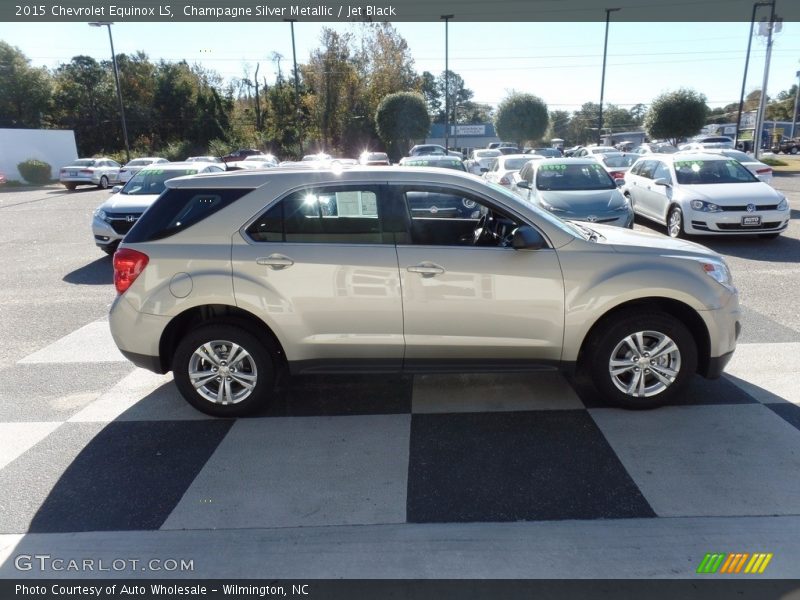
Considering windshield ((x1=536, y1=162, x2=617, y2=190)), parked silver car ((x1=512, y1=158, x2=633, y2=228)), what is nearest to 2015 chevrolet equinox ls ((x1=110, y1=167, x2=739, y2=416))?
parked silver car ((x1=512, y1=158, x2=633, y2=228))

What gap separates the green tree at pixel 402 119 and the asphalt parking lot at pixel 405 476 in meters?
35.6

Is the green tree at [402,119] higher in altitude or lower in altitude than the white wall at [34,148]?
higher

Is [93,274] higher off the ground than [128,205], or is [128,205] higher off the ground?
[128,205]

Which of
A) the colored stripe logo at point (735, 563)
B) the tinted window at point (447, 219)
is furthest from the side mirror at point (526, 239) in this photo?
the colored stripe logo at point (735, 563)

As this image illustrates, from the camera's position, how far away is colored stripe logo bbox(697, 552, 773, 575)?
8.96 ft

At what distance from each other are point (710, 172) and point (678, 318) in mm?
8369

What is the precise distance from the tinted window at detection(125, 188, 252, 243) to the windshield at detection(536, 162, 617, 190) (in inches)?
316

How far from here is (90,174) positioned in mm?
31031

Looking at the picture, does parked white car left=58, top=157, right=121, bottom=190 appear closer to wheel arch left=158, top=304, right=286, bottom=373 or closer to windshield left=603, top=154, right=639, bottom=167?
windshield left=603, top=154, right=639, bottom=167

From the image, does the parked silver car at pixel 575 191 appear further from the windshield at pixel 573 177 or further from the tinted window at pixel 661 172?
the tinted window at pixel 661 172

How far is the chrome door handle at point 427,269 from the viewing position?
13.5 feet

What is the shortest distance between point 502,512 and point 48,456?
119 inches

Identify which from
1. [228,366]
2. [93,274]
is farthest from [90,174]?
[228,366]

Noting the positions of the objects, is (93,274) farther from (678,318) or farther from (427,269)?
(678,318)
